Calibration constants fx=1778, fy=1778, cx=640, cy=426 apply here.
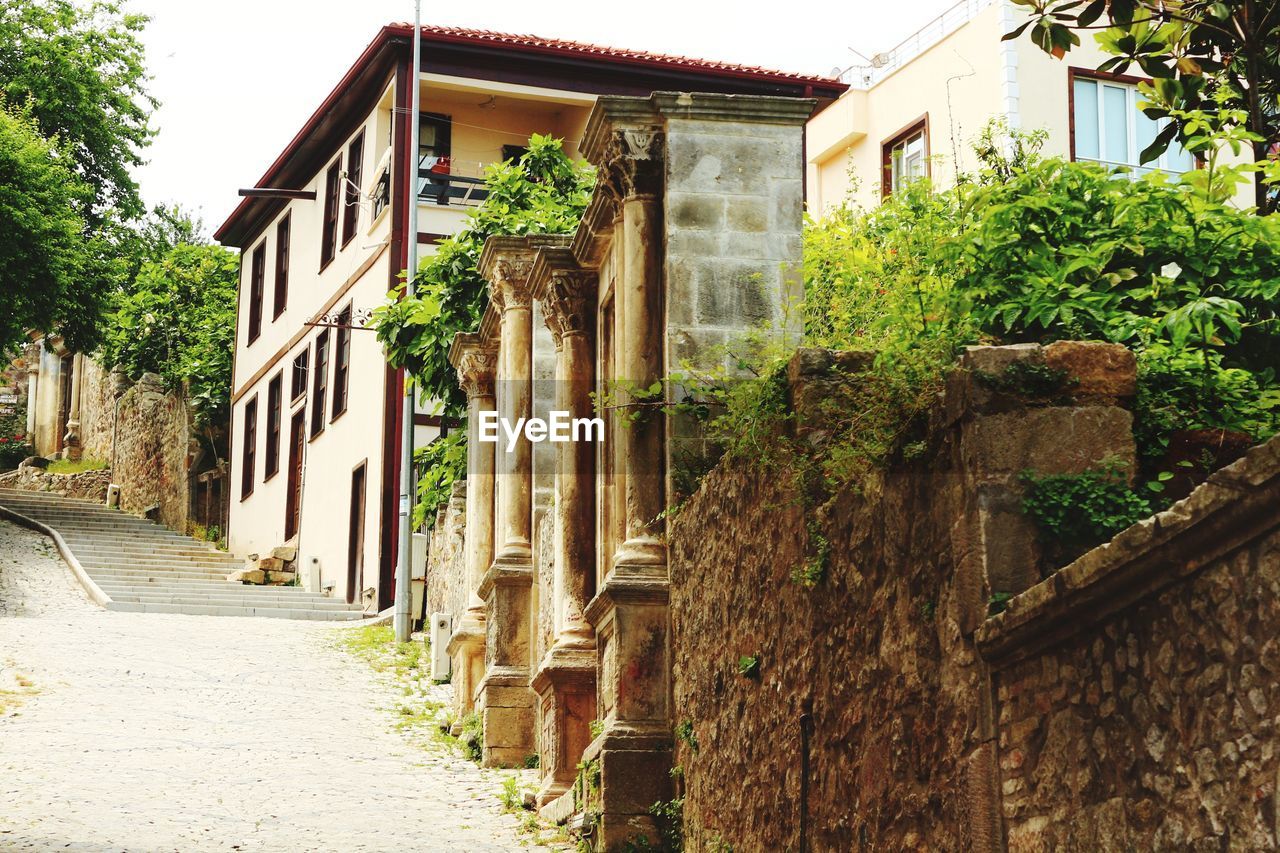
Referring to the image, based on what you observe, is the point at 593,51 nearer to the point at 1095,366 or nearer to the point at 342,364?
the point at 342,364

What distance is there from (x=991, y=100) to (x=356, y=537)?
12.2 metres

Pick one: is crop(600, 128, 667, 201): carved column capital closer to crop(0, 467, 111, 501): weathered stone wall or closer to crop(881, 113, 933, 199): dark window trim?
crop(881, 113, 933, 199): dark window trim

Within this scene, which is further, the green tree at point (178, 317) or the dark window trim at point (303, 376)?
the green tree at point (178, 317)

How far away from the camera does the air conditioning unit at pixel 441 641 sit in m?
19.4

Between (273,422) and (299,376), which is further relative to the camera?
(273,422)

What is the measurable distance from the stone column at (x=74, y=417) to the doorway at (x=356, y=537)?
24.2m

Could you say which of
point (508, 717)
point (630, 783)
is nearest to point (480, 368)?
point (508, 717)

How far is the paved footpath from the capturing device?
469 inches

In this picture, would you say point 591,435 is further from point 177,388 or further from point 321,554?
point 177,388

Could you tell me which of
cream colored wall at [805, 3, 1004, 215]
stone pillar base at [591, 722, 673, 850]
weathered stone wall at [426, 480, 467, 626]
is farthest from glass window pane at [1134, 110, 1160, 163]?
stone pillar base at [591, 722, 673, 850]

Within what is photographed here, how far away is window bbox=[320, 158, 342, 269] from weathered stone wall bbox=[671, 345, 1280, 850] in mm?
23770

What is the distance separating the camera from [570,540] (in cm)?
1336

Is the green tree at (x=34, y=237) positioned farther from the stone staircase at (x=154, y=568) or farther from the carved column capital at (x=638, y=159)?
the carved column capital at (x=638, y=159)

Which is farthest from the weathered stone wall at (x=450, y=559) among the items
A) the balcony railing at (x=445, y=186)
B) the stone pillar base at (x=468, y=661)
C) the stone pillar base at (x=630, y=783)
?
the balcony railing at (x=445, y=186)
